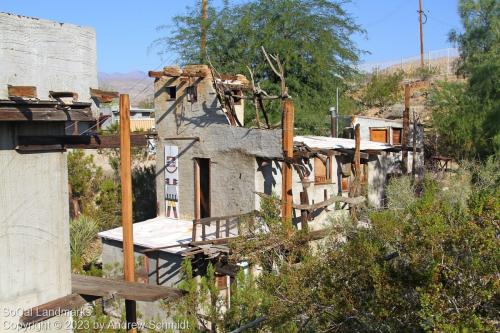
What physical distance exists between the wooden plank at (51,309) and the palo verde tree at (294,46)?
18882 millimetres

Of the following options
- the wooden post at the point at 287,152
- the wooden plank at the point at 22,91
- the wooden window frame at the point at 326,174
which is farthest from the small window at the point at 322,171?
the wooden plank at the point at 22,91

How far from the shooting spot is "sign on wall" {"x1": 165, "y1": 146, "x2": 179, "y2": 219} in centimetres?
1808

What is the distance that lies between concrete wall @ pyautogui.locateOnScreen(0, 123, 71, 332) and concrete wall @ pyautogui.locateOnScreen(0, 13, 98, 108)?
44cm

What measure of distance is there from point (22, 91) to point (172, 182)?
1281 cm

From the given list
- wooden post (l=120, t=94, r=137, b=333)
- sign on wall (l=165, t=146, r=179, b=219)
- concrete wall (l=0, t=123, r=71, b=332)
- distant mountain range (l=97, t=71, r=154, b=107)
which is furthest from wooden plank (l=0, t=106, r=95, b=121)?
sign on wall (l=165, t=146, r=179, b=219)

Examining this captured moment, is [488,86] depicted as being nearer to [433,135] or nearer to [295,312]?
[433,135]

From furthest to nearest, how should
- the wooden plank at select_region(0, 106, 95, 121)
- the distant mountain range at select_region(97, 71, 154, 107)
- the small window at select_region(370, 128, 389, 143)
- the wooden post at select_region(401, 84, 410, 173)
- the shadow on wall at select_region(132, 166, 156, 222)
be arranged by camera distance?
the distant mountain range at select_region(97, 71, 154, 107) < the small window at select_region(370, 128, 389, 143) < the wooden post at select_region(401, 84, 410, 173) < the shadow on wall at select_region(132, 166, 156, 222) < the wooden plank at select_region(0, 106, 95, 121)

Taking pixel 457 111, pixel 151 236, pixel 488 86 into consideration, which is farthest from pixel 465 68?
pixel 151 236

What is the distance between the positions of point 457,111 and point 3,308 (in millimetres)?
24499

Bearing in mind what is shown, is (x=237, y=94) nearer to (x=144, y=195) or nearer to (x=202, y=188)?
(x=202, y=188)

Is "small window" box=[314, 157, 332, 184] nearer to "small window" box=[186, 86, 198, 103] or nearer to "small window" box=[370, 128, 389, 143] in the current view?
"small window" box=[186, 86, 198, 103]

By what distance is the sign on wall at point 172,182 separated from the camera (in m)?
18.1

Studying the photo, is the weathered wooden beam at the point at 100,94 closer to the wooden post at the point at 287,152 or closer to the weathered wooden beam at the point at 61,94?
the weathered wooden beam at the point at 61,94

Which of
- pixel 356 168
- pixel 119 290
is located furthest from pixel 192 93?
pixel 119 290
